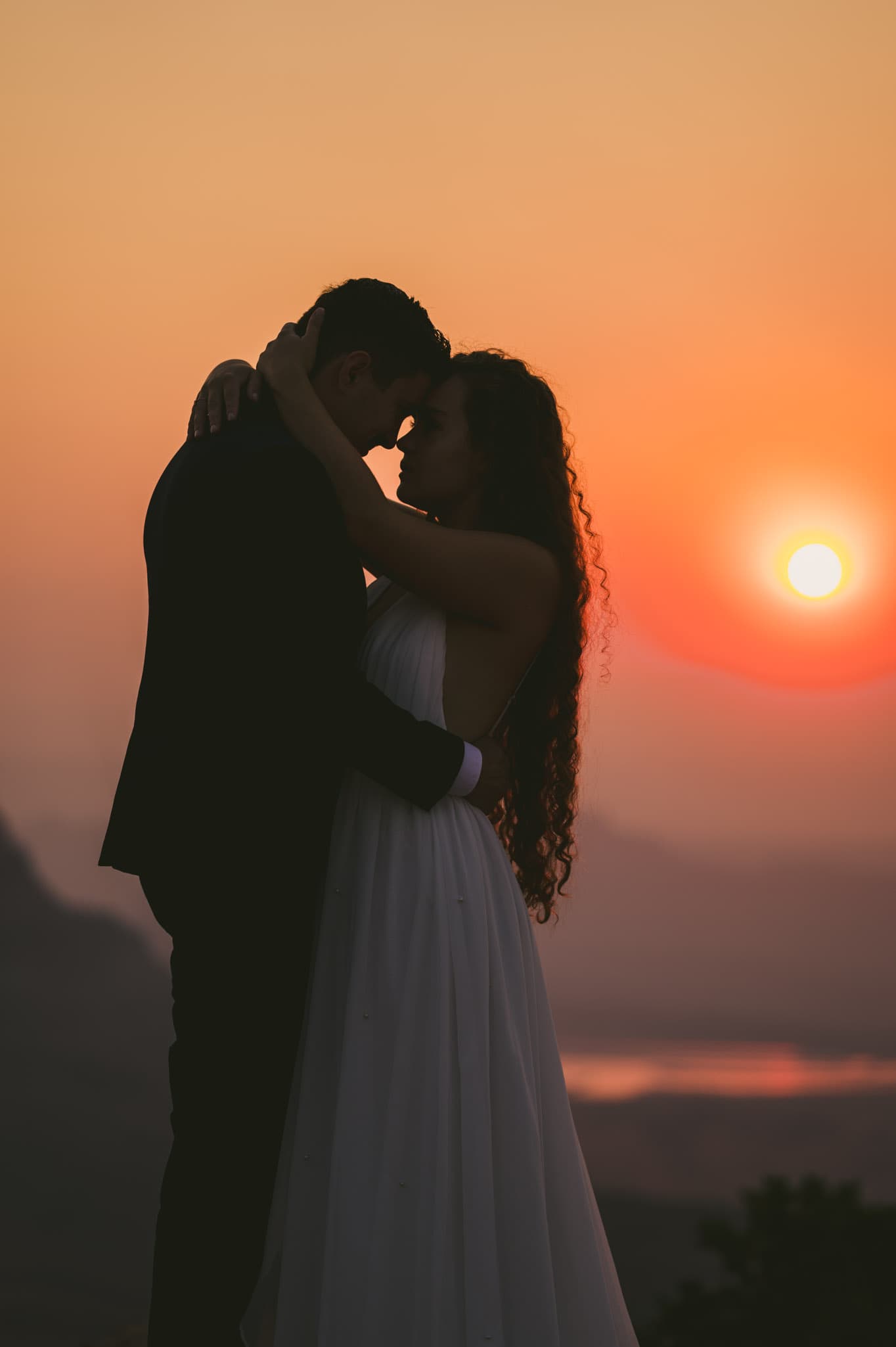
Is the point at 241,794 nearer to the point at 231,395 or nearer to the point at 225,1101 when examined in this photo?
the point at 225,1101

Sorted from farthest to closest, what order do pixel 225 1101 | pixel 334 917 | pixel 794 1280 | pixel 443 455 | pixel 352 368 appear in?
pixel 794 1280, pixel 443 455, pixel 352 368, pixel 334 917, pixel 225 1101

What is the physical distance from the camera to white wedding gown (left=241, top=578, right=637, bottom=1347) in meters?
1.93

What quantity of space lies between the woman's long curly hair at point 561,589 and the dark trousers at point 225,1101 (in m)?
0.70

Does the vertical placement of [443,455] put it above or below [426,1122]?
above

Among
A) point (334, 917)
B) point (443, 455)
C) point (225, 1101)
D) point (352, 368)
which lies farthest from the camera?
point (443, 455)

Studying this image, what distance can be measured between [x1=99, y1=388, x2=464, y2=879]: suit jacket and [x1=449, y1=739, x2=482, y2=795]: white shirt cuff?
0.06 metres

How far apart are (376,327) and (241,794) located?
0.97 m

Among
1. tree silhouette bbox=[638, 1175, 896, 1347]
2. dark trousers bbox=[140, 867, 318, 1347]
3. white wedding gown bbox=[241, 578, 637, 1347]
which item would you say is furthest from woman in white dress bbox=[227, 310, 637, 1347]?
tree silhouette bbox=[638, 1175, 896, 1347]

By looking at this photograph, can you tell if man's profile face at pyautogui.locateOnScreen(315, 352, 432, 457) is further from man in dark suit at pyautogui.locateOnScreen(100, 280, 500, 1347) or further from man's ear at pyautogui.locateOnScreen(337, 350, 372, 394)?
man in dark suit at pyautogui.locateOnScreen(100, 280, 500, 1347)

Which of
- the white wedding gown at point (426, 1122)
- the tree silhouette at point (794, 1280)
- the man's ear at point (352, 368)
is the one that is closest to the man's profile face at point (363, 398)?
the man's ear at point (352, 368)

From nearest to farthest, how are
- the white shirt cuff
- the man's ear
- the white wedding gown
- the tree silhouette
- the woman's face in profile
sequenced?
1. the white wedding gown
2. the white shirt cuff
3. the man's ear
4. the woman's face in profile
5. the tree silhouette

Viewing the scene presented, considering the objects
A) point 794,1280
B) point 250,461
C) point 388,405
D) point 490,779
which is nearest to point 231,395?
point 250,461

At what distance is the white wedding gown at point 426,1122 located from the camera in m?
Answer: 1.93

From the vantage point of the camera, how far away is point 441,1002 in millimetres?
1997
